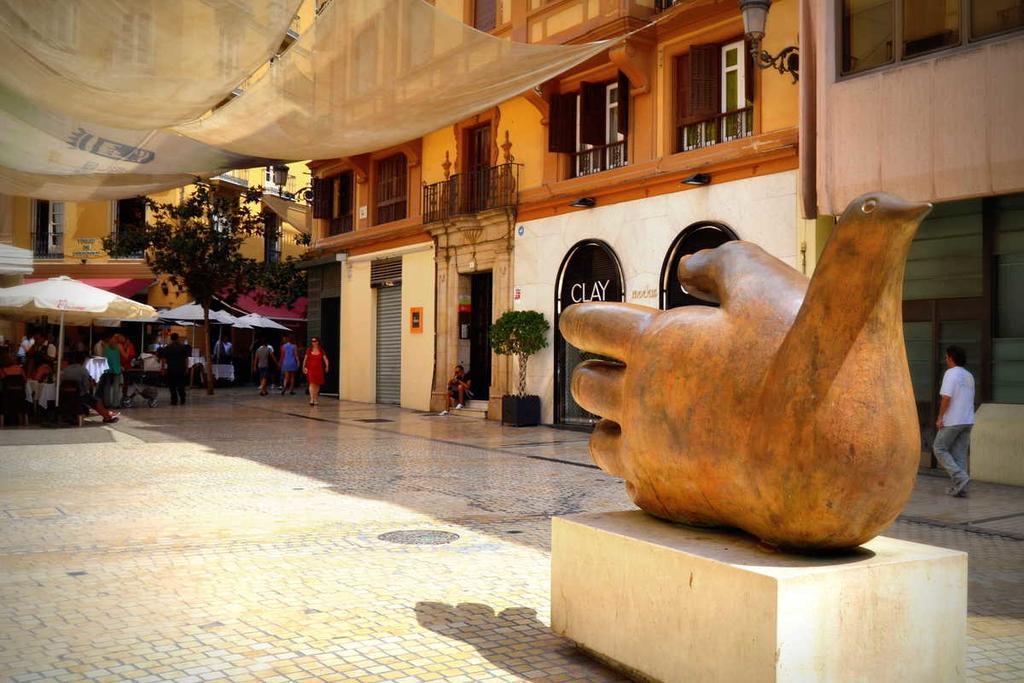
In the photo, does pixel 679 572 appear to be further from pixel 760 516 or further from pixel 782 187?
pixel 782 187

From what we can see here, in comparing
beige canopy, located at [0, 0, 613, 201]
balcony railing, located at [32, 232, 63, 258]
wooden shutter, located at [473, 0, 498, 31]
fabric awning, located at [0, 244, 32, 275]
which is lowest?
fabric awning, located at [0, 244, 32, 275]

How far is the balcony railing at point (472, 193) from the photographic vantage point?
19.6 meters

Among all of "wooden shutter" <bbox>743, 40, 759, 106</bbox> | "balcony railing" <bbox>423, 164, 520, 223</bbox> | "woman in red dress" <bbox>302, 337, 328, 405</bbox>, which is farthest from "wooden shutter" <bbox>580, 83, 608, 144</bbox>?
"woman in red dress" <bbox>302, 337, 328, 405</bbox>

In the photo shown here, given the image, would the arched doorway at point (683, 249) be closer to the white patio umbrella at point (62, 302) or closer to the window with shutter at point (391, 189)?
the window with shutter at point (391, 189)

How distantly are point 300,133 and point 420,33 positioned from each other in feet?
7.00

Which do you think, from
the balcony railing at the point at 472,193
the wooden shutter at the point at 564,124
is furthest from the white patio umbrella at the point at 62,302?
the wooden shutter at the point at 564,124

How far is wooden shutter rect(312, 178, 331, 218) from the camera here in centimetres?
2789

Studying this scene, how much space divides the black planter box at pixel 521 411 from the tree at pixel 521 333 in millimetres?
461

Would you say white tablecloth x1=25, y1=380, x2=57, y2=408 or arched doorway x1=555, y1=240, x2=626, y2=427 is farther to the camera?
arched doorway x1=555, y1=240, x2=626, y2=427

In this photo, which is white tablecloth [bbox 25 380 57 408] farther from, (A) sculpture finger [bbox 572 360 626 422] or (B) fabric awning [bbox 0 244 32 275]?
(A) sculpture finger [bbox 572 360 626 422]

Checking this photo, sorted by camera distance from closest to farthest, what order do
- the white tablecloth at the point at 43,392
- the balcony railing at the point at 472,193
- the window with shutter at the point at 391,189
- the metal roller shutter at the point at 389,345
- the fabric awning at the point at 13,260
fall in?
1. the fabric awning at the point at 13,260
2. the white tablecloth at the point at 43,392
3. the balcony railing at the point at 472,193
4. the window with shutter at the point at 391,189
5. the metal roller shutter at the point at 389,345

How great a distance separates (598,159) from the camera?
17688mm

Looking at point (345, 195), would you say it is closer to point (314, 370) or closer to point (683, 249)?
point (314, 370)

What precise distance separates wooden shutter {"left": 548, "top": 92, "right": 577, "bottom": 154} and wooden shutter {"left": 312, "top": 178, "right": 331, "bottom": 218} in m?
11.8
